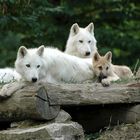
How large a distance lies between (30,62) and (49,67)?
0.50 meters

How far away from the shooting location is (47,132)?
10078mm

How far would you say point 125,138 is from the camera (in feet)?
35.4

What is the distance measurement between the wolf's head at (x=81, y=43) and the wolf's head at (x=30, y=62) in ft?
9.50

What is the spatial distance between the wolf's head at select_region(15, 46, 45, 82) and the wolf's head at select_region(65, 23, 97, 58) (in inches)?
114

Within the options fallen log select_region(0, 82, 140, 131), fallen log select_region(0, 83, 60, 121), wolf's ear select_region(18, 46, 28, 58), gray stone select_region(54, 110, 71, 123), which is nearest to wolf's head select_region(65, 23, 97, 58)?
fallen log select_region(0, 82, 140, 131)

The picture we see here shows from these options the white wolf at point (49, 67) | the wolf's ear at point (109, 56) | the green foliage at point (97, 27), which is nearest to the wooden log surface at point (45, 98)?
the white wolf at point (49, 67)

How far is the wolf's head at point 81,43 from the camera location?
14.5m

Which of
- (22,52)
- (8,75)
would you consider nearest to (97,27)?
(8,75)

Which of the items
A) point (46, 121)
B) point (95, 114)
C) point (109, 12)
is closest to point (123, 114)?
point (95, 114)

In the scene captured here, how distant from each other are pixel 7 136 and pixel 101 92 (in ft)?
5.79

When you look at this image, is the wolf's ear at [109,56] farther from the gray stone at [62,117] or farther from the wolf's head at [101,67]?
the gray stone at [62,117]

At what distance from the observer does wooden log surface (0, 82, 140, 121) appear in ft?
33.8

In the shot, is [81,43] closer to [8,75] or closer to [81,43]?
[81,43]

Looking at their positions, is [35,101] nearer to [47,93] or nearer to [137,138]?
[47,93]
